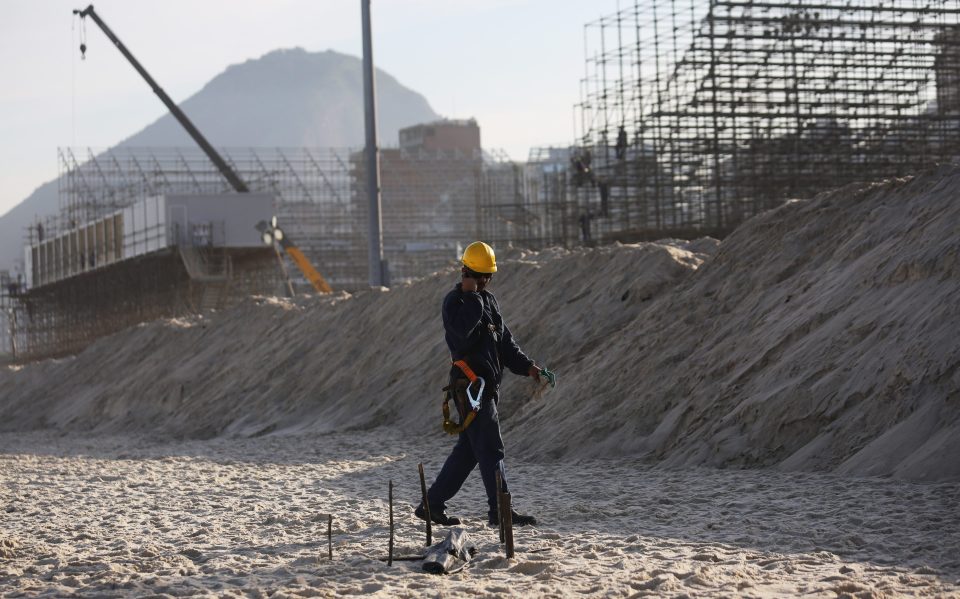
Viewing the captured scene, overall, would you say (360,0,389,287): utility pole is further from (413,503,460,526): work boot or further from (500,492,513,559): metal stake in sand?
(500,492,513,559): metal stake in sand

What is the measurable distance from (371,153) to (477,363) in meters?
16.9

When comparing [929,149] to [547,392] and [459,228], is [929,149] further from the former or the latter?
[459,228]

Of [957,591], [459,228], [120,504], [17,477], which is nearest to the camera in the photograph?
[957,591]

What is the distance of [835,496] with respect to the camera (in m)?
8.59

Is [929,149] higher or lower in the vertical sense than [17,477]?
higher

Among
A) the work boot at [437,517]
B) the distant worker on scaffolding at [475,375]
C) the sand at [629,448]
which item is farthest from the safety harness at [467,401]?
the sand at [629,448]

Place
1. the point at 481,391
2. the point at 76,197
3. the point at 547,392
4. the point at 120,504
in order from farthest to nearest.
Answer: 1. the point at 76,197
2. the point at 547,392
3. the point at 120,504
4. the point at 481,391

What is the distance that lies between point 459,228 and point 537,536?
228ft

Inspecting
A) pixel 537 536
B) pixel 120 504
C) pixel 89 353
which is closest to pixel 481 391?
pixel 537 536

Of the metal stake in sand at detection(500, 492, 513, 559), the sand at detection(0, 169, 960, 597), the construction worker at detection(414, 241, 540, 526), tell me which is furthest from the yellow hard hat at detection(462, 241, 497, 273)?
the metal stake in sand at detection(500, 492, 513, 559)

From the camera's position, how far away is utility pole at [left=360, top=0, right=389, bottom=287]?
947 inches

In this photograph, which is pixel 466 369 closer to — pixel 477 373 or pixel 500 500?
pixel 477 373

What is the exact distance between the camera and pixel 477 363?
7816 millimetres

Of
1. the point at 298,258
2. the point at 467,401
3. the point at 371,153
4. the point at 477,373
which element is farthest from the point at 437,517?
the point at 298,258
